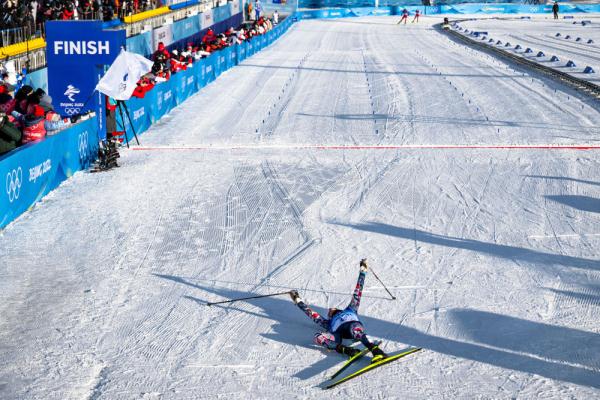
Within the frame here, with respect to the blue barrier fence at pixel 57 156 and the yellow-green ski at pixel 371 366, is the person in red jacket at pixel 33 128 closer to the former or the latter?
the blue barrier fence at pixel 57 156

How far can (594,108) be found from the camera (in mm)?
26203

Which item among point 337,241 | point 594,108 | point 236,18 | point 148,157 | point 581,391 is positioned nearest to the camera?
point 581,391

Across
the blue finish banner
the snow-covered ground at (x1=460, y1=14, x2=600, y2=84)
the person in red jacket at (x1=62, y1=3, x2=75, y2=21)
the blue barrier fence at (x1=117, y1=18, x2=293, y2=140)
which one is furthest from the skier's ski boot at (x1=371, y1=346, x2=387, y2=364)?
the snow-covered ground at (x1=460, y1=14, x2=600, y2=84)

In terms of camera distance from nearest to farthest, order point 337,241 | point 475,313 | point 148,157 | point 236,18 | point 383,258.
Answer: point 475,313
point 383,258
point 337,241
point 148,157
point 236,18

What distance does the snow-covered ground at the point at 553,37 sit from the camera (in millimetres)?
39406

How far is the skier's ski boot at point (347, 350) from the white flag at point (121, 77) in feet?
35.6

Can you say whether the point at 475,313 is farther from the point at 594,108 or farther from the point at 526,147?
the point at 594,108

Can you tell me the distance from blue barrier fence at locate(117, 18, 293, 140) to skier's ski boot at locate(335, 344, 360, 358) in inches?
501

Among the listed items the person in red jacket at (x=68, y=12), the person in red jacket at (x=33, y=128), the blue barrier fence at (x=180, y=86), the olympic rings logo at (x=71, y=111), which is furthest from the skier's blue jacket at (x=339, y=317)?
the person in red jacket at (x=68, y=12)

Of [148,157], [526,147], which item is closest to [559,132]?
[526,147]

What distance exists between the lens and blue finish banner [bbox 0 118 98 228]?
13648 millimetres

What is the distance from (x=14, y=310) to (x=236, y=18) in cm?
5174

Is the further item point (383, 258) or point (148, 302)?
point (383, 258)

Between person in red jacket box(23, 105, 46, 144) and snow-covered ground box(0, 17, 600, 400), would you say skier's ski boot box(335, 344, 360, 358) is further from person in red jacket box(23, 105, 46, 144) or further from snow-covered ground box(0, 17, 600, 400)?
person in red jacket box(23, 105, 46, 144)
